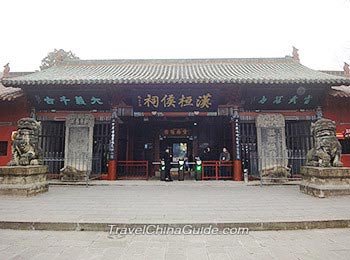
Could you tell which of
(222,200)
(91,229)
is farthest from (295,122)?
(91,229)

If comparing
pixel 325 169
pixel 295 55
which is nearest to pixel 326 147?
pixel 325 169

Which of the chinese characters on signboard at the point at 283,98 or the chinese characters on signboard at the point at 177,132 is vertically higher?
the chinese characters on signboard at the point at 283,98

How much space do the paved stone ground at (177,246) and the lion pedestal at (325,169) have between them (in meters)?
2.58

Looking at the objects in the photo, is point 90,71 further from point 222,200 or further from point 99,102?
point 222,200

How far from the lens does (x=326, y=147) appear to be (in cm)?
659

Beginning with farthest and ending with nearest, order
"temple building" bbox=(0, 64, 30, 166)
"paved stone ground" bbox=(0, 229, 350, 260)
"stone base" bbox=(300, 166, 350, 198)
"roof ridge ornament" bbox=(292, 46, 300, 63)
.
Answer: "roof ridge ornament" bbox=(292, 46, 300, 63) → "temple building" bbox=(0, 64, 30, 166) → "stone base" bbox=(300, 166, 350, 198) → "paved stone ground" bbox=(0, 229, 350, 260)

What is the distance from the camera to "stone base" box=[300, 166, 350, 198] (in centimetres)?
609

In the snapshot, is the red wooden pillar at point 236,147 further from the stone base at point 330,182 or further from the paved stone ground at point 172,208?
the stone base at point 330,182

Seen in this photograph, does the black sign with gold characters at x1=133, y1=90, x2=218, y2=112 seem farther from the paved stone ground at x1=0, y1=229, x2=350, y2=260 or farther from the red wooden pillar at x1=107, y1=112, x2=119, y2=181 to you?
the paved stone ground at x1=0, y1=229, x2=350, y2=260

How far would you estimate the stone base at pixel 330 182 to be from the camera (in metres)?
6.09

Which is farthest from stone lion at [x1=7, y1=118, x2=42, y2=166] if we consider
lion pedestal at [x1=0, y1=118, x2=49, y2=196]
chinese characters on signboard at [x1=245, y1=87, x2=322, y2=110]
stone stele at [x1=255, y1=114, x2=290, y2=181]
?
stone stele at [x1=255, y1=114, x2=290, y2=181]

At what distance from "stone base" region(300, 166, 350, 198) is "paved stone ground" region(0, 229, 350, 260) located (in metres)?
2.39

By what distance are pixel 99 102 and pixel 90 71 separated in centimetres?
356

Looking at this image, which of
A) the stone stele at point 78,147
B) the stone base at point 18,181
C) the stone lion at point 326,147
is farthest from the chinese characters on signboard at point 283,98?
the stone base at point 18,181
